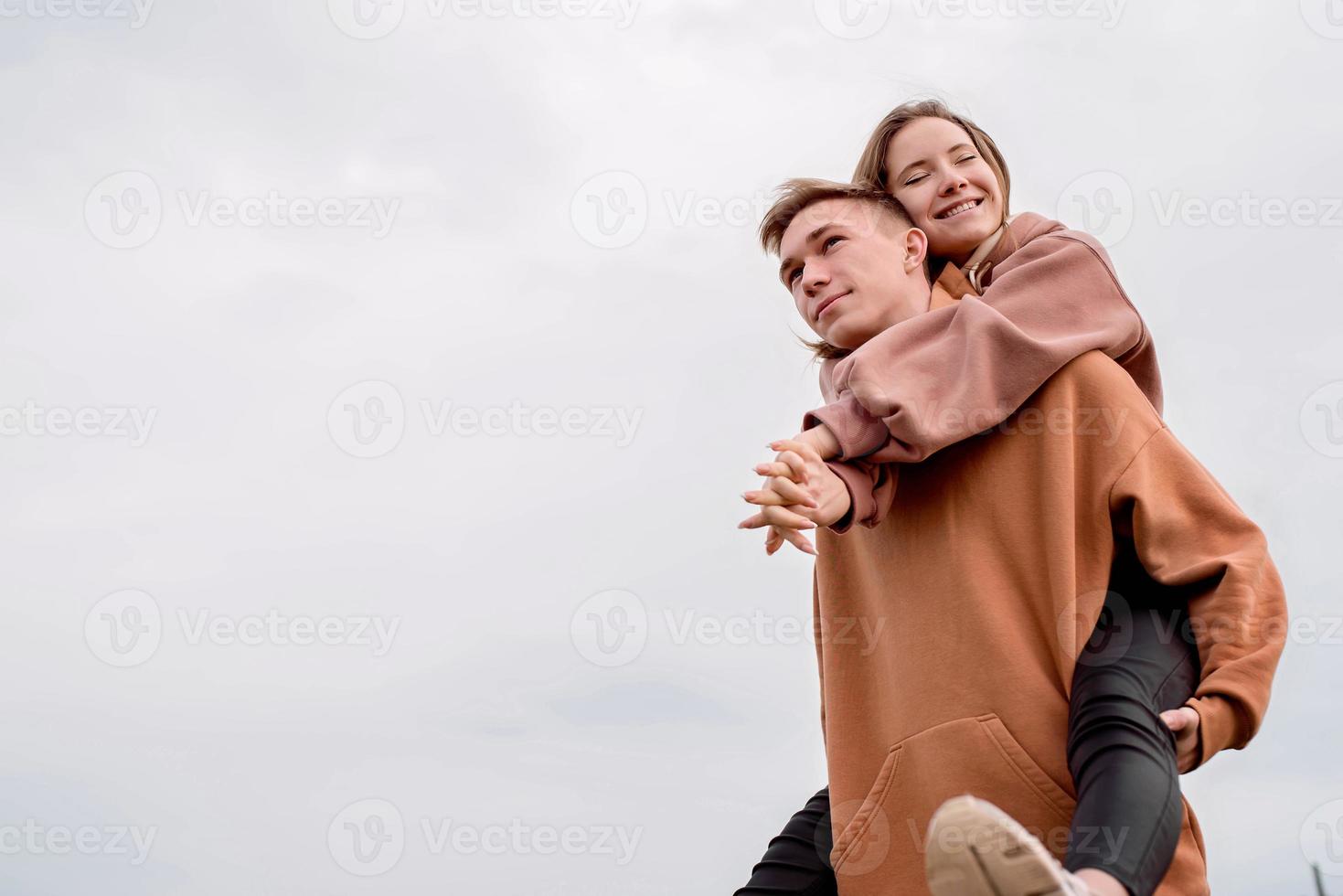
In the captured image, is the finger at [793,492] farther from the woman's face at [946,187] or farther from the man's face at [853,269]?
the woman's face at [946,187]

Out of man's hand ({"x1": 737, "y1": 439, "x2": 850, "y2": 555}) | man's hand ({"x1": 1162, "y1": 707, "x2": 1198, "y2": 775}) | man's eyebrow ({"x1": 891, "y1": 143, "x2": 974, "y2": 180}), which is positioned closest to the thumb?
man's hand ({"x1": 1162, "y1": 707, "x2": 1198, "y2": 775})

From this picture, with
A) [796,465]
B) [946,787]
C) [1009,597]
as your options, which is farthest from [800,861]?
[796,465]

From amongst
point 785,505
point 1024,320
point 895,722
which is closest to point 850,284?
point 1024,320

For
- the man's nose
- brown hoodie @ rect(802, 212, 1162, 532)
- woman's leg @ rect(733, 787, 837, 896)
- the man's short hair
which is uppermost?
the man's short hair

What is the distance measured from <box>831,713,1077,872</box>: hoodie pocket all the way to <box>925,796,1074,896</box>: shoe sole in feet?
1.70

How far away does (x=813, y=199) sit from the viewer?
9.84ft

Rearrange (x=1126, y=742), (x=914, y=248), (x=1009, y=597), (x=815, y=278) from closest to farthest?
(x=1126, y=742)
(x=1009, y=597)
(x=815, y=278)
(x=914, y=248)

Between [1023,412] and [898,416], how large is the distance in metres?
0.36

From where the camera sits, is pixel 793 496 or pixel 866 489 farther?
pixel 866 489

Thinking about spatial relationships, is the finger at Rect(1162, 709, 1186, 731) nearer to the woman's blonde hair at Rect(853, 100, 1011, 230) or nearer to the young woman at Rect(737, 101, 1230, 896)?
the young woman at Rect(737, 101, 1230, 896)

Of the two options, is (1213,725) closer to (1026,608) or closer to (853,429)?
(1026,608)

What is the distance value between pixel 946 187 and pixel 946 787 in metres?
1.40

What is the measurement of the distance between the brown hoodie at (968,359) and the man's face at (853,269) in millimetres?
175

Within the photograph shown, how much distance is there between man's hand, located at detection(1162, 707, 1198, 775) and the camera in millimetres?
2227
